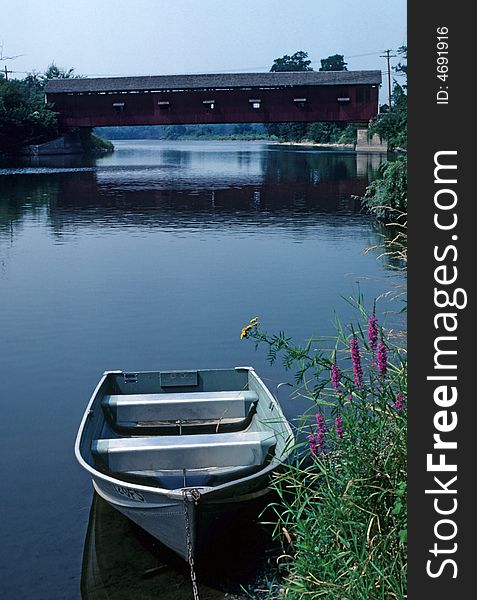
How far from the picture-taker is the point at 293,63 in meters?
167

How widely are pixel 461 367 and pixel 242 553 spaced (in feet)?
17.3

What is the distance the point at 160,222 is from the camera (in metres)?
33.2

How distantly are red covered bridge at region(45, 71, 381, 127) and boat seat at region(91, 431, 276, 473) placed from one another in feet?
189

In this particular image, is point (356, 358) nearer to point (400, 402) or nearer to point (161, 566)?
point (400, 402)

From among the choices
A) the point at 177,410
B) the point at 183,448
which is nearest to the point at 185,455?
the point at 183,448

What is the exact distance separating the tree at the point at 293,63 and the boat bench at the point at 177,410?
161329 mm

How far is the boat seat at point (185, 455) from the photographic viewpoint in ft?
27.8

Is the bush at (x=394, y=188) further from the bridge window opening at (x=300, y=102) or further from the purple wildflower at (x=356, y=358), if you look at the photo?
the bridge window opening at (x=300, y=102)

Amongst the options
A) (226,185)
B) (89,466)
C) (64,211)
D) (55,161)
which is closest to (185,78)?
(55,161)

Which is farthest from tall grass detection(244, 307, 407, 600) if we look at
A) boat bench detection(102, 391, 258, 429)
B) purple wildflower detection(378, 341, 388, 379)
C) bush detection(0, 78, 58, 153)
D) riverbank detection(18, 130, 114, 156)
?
riverbank detection(18, 130, 114, 156)

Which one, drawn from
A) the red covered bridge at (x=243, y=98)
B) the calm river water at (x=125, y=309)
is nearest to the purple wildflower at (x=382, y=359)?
the calm river water at (x=125, y=309)

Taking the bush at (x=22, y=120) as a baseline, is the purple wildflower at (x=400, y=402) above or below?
below

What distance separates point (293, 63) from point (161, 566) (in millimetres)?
167519

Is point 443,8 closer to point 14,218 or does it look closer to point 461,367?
point 461,367
